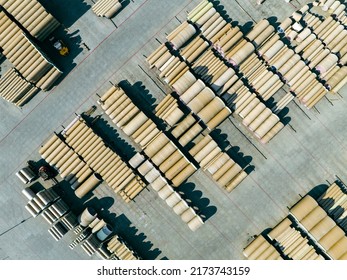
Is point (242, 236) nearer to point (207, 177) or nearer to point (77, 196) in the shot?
point (207, 177)

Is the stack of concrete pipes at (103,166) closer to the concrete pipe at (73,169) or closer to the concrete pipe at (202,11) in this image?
the concrete pipe at (73,169)

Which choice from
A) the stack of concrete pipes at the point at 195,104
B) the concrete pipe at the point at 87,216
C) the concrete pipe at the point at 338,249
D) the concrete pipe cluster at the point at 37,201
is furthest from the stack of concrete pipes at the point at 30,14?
the concrete pipe at the point at 338,249

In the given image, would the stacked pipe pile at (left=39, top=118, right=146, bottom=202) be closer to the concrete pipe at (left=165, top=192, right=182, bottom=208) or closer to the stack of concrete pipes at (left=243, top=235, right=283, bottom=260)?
the concrete pipe at (left=165, top=192, right=182, bottom=208)

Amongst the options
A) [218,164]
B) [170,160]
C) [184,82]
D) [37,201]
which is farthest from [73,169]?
[218,164]

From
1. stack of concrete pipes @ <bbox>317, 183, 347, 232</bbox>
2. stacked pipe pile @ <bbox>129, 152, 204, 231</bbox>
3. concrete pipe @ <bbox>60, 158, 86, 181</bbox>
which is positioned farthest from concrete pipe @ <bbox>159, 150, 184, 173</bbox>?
stack of concrete pipes @ <bbox>317, 183, 347, 232</bbox>

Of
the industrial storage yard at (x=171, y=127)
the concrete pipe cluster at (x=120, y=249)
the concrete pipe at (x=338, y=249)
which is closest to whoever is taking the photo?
the concrete pipe at (x=338, y=249)
